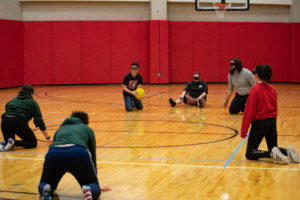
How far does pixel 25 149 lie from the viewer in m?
7.91

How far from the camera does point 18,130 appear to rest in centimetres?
777

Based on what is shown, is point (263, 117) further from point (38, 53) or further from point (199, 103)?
point (38, 53)

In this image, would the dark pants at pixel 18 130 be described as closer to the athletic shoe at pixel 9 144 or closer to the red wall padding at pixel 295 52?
the athletic shoe at pixel 9 144

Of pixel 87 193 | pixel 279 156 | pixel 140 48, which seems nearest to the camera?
pixel 87 193

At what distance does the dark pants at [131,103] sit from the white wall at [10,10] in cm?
1008

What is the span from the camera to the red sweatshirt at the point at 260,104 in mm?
6734

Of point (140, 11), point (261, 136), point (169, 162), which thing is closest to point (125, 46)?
point (140, 11)

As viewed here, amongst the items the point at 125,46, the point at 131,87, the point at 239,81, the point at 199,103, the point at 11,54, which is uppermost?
the point at 125,46

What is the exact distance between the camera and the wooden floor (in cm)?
548

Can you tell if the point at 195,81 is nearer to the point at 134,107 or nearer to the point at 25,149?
the point at 134,107

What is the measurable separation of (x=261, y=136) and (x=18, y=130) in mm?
3860

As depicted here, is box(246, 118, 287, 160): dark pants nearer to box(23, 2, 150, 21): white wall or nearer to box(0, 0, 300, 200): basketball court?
box(0, 0, 300, 200): basketball court

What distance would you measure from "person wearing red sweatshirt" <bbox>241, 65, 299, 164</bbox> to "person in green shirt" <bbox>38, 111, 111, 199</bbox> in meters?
2.52

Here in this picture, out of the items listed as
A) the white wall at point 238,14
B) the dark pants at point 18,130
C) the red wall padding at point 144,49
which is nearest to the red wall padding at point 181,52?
the red wall padding at point 144,49
